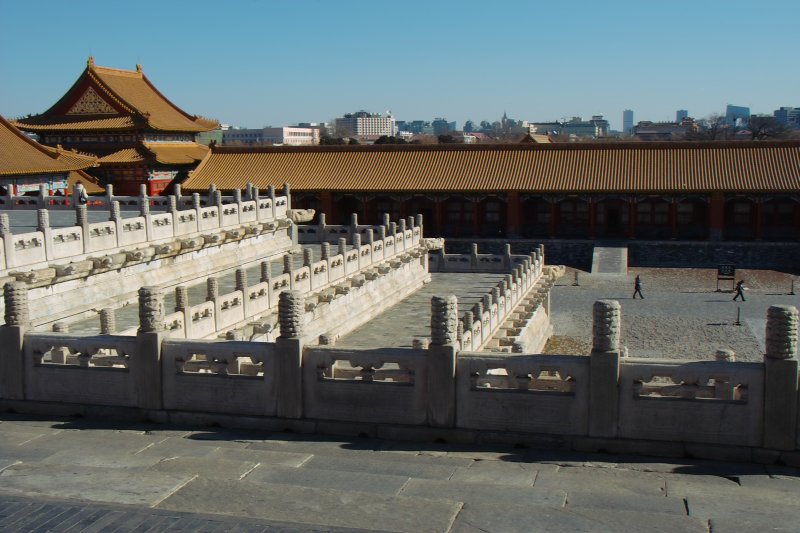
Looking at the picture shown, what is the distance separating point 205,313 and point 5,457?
8.26m

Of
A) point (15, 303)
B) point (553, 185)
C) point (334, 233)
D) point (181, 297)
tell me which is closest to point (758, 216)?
point (553, 185)

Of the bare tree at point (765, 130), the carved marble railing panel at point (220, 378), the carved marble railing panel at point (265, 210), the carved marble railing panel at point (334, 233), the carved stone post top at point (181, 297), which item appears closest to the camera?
the carved marble railing panel at point (220, 378)

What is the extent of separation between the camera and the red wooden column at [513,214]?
45844mm

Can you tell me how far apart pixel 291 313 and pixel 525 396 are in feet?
8.39

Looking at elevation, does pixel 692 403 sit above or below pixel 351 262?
above

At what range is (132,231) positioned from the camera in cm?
2045

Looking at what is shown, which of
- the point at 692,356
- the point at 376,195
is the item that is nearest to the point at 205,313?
the point at 692,356

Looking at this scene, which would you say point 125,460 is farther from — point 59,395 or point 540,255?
point 540,255

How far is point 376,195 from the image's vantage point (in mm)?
47188

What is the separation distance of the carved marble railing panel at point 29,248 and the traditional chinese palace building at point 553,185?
29.6 meters

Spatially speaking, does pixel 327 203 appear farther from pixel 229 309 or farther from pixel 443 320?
pixel 443 320

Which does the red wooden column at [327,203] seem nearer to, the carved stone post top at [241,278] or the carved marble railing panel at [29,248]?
the carved stone post top at [241,278]

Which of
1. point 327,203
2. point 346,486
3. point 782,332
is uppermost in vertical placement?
point 782,332

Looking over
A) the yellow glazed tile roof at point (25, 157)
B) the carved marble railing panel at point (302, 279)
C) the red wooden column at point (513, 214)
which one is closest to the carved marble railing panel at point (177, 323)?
the carved marble railing panel at point (302, 279)
